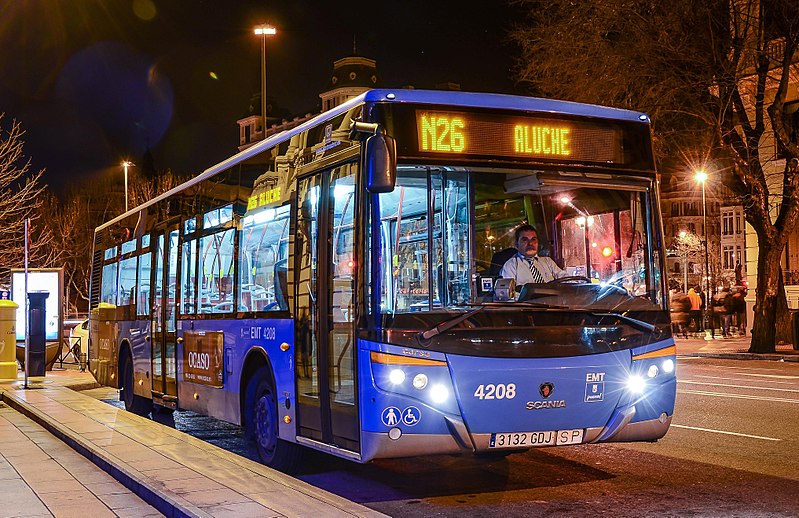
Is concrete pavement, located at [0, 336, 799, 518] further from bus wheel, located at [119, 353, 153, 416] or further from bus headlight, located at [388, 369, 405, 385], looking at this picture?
bus wheel, located at [119, 353, 153, 416]

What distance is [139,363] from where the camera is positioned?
1588 centimetres

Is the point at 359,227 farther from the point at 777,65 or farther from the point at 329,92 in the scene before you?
the point at 329,92

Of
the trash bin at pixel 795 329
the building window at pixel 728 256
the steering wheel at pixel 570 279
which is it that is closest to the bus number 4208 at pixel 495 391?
the steering wheel at pixel 570 279

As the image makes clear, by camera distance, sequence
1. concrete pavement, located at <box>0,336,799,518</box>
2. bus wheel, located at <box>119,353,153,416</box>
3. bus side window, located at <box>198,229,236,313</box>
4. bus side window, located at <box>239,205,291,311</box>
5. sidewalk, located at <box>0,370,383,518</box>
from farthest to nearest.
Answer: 1. bus wheel, located at <box>119,353,153,416</box>
2. bus side window, located at <box>198,229,236,313</box>
3. bus side window, located at <box>239,205,291,311</box>
4. concrete pavement, located at <box>0,336,799,518</box>
5. sidewalk, located at <box>0,370,383,518</box>

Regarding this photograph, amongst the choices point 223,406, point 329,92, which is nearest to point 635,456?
point 223,406

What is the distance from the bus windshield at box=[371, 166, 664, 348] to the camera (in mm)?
8273

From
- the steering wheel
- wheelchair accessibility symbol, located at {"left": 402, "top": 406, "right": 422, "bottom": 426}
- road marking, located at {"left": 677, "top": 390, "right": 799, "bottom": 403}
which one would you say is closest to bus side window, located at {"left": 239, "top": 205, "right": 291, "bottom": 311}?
wheelchair accessibility symbol, located at {"left": 402, "top": 406, "right": 422, "bottom": 426}

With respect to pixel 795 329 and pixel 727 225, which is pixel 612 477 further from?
pixel 727 225

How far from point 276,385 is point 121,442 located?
7.93 feet

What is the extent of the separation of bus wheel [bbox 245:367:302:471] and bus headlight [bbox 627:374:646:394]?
127 inches

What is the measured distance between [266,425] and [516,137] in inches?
152

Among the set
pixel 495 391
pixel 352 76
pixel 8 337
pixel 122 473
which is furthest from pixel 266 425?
pixel 352 76

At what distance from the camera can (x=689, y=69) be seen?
27984 mm

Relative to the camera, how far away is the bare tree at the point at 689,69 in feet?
89.3
